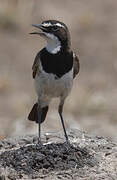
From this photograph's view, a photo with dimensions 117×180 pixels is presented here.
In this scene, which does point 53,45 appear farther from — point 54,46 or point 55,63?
point 55,63

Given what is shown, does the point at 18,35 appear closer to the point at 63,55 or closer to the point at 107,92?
the point at 107,92

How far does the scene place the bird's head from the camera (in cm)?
909

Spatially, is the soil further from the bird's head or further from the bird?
the bird's head

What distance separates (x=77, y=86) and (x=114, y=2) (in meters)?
3.71

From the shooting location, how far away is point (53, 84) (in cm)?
936

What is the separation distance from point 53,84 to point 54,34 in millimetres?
566

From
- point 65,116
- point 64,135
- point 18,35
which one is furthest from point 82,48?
point 64,135

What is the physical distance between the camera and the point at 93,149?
959cm

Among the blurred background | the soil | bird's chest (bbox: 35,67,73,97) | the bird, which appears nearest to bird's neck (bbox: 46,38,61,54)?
the bird

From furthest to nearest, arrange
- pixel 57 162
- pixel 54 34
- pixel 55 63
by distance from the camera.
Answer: pixel 55 63
pixel 54 34
pixel 57 162

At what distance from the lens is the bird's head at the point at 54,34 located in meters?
9.09

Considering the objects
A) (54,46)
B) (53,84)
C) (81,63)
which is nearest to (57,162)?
(53,84)

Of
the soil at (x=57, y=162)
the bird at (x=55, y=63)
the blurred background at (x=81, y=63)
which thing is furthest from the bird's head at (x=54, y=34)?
the blurred background at (x=81, y=63)

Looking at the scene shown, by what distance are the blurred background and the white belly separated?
300cm
